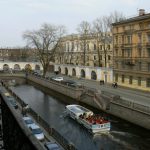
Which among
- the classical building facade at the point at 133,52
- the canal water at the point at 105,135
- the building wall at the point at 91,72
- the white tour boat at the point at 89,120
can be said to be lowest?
the canal water at the point at 105,135

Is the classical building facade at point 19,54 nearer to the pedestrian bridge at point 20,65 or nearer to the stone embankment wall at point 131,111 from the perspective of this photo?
the pedestrian bridge at point 20,65

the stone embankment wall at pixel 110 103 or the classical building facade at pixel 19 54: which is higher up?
the classical building facade at pixel 19 54

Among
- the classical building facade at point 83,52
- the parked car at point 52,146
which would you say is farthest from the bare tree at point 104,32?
the parked car at point 52,146

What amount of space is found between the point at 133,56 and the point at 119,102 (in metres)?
15.2

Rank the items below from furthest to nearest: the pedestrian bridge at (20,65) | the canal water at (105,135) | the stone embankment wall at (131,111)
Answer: the pedestrian bridge at (20,65)
the stone embankment wall at (131,111)
the canal water at (105,135)

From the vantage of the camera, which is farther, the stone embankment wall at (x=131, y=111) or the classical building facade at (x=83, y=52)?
the classical building facade at (x=83, y=52)

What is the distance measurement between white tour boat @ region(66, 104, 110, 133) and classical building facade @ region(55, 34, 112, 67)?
34.2 meters

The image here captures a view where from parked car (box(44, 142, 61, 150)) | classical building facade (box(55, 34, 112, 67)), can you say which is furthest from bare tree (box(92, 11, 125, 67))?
parked car (box(44, 142, 61, 150))

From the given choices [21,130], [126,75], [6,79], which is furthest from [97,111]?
[6,79]

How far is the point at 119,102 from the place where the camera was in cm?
4062

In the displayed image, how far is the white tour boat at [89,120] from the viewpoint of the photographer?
33.4 meters

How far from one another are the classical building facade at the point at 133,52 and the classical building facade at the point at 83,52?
14.2 metres

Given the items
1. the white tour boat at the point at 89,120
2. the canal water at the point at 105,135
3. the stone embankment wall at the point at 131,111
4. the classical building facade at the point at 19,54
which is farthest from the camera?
the classical building facade at the point at 19,54

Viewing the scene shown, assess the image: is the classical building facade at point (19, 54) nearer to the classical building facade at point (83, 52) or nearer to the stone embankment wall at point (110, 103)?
the classical building facade at point (83, 52)
